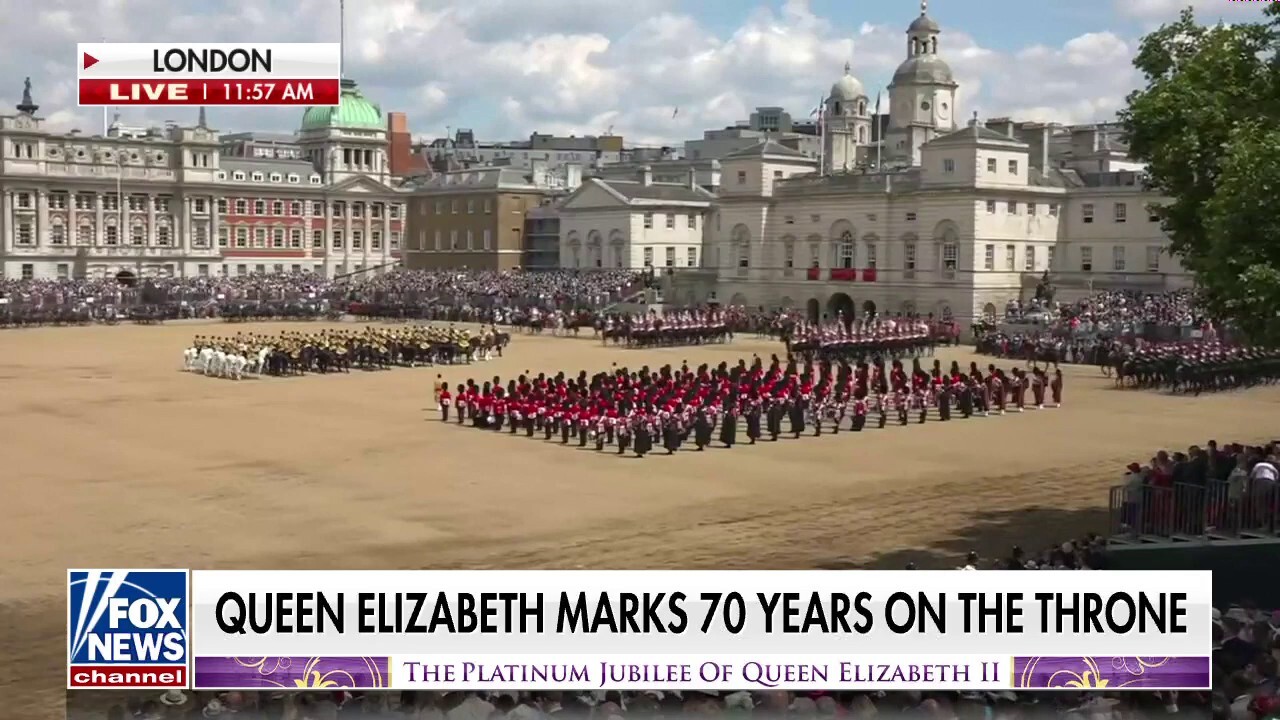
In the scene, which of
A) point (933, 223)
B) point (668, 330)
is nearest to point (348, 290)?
point (668, 330)

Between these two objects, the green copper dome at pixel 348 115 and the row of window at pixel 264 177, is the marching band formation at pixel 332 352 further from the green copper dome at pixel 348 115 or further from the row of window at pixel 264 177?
the green copper dome at pixel 348 115

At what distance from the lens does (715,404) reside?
31.9 metres

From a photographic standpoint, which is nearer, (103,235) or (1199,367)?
(1199,367)

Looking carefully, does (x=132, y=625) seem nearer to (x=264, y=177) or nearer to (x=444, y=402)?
(x=444, y=402)

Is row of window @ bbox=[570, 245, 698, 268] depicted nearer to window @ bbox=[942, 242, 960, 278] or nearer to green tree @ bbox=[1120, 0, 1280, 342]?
window @ bbox=[942, 242, 960, 278]

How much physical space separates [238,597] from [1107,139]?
83.2m

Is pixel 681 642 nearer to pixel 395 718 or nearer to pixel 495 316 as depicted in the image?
pixel 395 718

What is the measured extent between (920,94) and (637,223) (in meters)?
19.9

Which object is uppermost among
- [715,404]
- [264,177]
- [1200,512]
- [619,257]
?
[264,177]

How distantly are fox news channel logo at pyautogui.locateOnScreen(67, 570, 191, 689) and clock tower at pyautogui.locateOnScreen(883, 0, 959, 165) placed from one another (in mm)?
72703

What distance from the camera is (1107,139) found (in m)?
85.8

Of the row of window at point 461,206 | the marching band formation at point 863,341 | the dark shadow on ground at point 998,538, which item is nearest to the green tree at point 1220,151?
the dark shadow on ground at point 998,538

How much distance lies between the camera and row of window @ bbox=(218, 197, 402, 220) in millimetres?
106125

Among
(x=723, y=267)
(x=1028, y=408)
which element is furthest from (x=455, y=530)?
(x=723, y=267)
